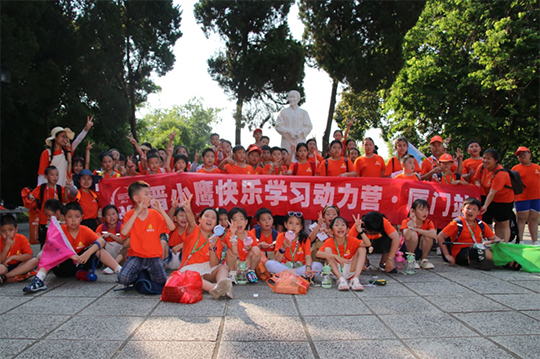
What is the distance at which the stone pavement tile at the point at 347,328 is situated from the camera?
2.99m

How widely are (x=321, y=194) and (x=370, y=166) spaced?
1140 mm

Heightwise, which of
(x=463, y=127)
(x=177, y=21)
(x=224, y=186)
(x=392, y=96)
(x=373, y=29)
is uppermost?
(x=177, y=21)

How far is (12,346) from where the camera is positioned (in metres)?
2.82

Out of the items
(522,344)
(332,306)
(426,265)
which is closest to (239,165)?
(426,265)

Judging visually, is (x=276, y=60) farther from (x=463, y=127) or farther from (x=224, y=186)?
(x=224, y=186)

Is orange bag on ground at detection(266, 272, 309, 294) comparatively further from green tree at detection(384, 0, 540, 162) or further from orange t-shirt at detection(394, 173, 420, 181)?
green tree at detection(384, 0, 540, 162)

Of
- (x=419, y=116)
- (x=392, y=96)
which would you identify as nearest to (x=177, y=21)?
(x=392, y=96)

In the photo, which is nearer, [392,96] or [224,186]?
[224,186]

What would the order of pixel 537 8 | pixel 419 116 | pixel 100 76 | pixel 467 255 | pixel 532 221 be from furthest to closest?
pixel 419 116
pixel 537 8
pixel 100 76
pixel 532 221
pixel 467 255

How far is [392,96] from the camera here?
65.5 feet

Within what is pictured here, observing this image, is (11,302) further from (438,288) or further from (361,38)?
(361,38)

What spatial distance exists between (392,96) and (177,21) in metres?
12.0

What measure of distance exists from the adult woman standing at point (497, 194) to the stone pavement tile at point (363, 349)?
4265 millimetres

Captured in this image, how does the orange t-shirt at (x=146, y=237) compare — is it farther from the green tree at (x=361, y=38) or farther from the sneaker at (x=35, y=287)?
the green tree at (x=361, y=38)
